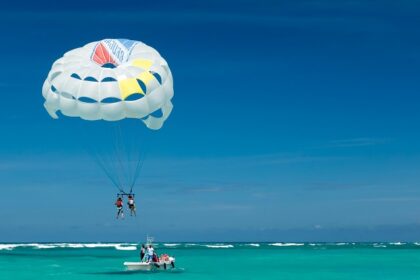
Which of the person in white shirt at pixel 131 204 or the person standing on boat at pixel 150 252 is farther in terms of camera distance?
the person standing on boat at pixel 150 252

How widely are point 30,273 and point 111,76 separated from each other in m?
17.7

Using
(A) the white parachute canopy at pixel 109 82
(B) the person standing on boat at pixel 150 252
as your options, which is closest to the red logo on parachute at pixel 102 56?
(A) the white parachute canopy at pixel 109 82

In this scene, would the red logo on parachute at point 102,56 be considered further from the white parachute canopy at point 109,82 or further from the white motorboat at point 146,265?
the white motorboat at point 146,265

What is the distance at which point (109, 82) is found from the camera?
77.5 feet

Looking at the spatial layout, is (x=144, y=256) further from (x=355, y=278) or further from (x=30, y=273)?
(x=355, y=278)

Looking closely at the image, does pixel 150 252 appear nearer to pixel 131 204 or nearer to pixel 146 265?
pixel 146 265

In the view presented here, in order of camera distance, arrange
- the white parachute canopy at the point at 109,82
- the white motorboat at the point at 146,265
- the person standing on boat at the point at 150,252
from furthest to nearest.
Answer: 1. the person standing on boat at the point at 150,252
2. the white motorboat at the point at 146,265
3. the white parachute canopy at the point at 109,82

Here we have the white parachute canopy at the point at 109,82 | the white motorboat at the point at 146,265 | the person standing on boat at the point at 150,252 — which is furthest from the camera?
the person standing on boat at the point at 150,252

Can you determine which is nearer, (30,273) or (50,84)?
(50,84)

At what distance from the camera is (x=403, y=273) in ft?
123

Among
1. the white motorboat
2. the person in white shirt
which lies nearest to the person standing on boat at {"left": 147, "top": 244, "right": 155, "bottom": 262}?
the white motorboat

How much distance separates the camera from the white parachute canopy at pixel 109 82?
76.9 ft

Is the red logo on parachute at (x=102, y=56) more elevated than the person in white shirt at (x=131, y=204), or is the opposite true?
the red logo on parachute at (x=102, y=56)

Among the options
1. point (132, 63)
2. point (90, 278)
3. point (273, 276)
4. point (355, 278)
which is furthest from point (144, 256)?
point (132, 63)
